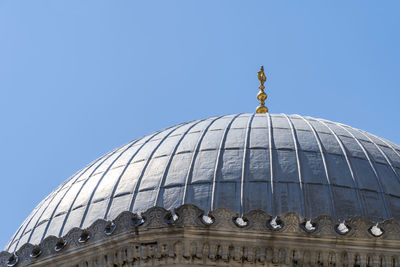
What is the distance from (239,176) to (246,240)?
2.63 m

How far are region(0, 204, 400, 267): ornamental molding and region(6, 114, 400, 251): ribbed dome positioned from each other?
62.2 inches

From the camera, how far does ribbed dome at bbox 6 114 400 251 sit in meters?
19.8

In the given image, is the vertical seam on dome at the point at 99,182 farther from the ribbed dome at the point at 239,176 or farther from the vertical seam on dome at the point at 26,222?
the vertical seam on dome at the point at 26,222

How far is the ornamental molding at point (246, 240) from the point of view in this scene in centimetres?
1769

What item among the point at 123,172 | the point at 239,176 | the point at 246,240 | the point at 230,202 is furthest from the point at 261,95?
the point at 246,240

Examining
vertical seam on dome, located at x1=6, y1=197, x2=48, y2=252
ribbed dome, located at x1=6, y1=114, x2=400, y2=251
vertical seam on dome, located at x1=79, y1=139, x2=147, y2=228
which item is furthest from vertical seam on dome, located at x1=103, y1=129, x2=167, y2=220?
vertical seam on dome, located at x1=6, y1=197, x2=48, y2=252

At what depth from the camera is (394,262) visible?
17.7 meters

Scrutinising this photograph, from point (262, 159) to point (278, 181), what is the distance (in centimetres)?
76

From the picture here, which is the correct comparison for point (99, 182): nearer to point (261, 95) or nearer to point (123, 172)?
point (123, 172)

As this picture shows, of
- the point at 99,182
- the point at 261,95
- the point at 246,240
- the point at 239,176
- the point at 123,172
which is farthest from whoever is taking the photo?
the point at 261,95

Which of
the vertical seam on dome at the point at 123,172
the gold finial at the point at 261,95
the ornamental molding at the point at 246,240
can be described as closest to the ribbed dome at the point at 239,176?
the vertical seam on dome at the point at 123,172

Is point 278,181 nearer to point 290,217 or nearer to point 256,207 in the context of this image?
point 256,207

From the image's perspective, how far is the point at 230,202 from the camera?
1961 centimetres

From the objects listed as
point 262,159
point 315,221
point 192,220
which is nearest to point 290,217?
point 315,221
